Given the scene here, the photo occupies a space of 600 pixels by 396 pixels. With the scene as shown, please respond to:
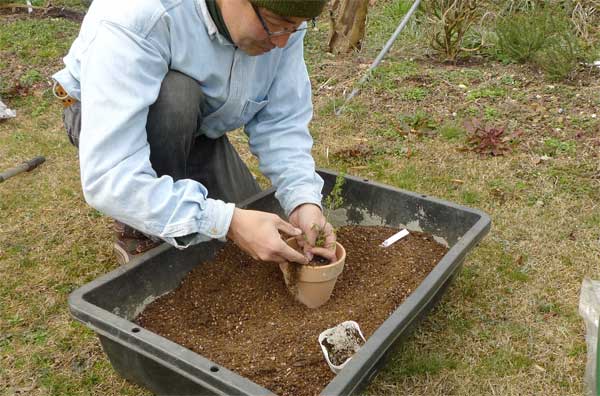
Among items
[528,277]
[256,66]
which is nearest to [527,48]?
[528,277]

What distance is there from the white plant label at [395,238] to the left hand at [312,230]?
1.37 feet

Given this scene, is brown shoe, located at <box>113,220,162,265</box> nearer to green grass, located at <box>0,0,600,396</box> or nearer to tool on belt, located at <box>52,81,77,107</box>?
green grass, located at <box>0,0,600,396</box>

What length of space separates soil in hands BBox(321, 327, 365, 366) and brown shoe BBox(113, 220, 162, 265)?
855mm

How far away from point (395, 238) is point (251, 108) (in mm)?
777

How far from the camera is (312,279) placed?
1.86m

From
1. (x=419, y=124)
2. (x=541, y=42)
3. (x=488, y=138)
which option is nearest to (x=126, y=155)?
(x=488, y=138)

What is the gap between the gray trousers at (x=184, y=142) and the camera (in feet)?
5.93

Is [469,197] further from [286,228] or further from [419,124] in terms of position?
[286,228]

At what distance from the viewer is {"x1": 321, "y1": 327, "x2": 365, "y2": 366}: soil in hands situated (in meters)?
1.68

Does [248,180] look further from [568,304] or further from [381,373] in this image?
[568,304]

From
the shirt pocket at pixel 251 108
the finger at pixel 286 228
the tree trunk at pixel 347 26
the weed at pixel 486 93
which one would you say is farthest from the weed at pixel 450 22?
the finger at pixel 286 228

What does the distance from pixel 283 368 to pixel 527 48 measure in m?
3.79

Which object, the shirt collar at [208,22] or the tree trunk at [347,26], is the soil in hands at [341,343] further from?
the tree trunk at [347,26]

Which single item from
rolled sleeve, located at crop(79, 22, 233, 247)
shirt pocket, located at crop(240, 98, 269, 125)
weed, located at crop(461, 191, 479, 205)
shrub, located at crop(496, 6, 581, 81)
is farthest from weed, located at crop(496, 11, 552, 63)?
rolled sleeve, located at crop(79, 22, 233, 247)
